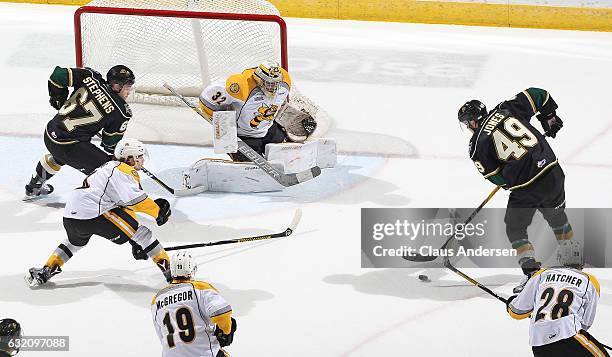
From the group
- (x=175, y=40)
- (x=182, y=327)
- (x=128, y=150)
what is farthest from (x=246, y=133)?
(x=182, y=327)

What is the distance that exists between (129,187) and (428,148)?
107 inches

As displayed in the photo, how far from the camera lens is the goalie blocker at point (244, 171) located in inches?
291

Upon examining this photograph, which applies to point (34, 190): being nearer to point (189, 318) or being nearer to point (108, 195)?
point (108, 195)

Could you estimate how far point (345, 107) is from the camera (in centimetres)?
904

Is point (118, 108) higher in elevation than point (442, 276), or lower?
higher

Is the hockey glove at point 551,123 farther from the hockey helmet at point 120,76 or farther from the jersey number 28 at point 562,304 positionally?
the hockey helmet at point 120,76

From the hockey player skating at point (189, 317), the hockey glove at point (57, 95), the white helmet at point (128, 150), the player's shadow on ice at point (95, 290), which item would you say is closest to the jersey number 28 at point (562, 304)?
the hockey player skating at point (189, 317)

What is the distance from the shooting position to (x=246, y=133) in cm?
754

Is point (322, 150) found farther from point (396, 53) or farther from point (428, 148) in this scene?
point (396, 53)

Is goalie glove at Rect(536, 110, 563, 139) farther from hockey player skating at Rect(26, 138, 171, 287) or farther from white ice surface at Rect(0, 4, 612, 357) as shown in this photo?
hockey player skating at Rect(26, 138, 171, 287)

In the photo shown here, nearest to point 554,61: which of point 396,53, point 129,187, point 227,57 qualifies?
point 396,53

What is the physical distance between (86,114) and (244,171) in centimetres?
94

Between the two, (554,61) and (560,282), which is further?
(554,61)

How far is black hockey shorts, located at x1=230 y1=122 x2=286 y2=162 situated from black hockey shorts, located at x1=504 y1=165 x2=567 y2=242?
6.12 ft
